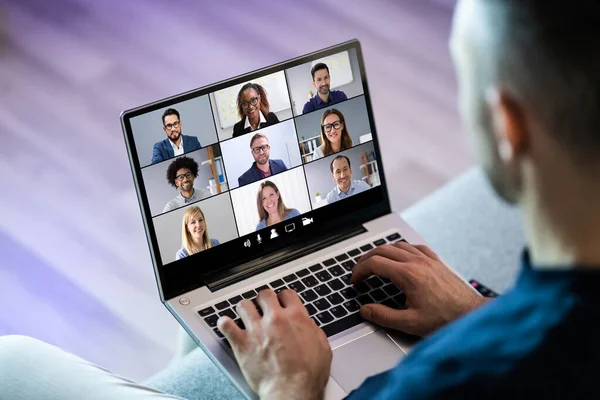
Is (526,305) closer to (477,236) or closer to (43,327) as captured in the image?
(477,236)

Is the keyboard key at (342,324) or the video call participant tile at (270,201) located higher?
the video call participant tile at (270,201)

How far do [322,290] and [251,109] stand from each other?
31 cm

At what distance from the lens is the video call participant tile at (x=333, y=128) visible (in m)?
1.42

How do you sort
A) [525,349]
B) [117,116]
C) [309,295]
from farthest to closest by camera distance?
[117,116]
[309,295]
[525,349]

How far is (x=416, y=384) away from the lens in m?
0.78

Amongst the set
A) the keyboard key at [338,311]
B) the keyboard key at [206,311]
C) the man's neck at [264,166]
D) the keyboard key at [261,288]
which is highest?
the man's neck at [264,166]

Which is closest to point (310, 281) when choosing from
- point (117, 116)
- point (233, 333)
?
point (233, 333)

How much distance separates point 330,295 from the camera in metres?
1.37

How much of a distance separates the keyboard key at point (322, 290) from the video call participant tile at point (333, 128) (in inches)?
8.2

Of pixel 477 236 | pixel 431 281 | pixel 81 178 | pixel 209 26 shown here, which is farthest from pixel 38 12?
pixel 431 281

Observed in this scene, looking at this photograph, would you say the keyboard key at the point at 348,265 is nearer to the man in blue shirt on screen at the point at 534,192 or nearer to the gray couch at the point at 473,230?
the gray couch at the point at 473,230

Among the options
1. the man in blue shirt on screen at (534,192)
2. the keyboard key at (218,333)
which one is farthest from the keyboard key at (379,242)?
the man in blue shirt on screen at (534,192)

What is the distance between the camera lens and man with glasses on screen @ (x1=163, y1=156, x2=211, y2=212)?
52.8 inches

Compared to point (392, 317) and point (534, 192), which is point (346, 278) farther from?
point (534, 192)
